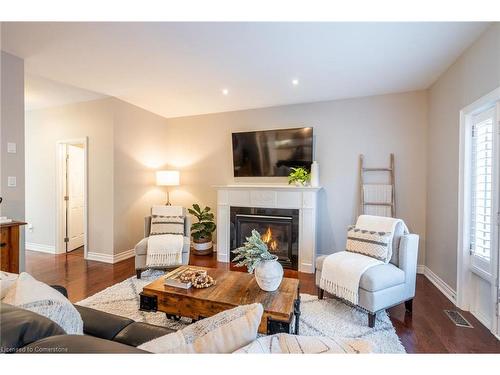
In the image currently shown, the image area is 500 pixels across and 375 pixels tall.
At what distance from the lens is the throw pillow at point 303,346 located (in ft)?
2.26

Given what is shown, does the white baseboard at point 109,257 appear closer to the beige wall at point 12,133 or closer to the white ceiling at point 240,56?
the beige wall at point 12,133

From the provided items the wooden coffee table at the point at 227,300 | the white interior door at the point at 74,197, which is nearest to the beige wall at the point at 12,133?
the wooden coffee table at the point at 227,300

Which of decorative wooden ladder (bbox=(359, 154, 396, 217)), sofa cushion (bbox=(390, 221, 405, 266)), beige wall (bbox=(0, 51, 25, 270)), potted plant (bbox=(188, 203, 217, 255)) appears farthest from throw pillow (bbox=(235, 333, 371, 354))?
potted plant (bbox=(188, 203, 217, 255))

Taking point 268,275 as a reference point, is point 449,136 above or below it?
above

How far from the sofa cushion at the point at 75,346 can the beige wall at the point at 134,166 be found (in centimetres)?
349

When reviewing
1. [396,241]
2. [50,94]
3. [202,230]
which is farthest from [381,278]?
[50,94]

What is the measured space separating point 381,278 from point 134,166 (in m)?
3.97

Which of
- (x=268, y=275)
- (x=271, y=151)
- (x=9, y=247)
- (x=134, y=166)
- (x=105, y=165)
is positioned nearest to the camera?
(x=268, y=275)

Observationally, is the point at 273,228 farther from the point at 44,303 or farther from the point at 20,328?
the point at 20,328

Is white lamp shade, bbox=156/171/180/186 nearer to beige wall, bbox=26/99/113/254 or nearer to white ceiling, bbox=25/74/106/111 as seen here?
beige wall, bbox=26/99/113/254

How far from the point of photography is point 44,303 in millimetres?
904

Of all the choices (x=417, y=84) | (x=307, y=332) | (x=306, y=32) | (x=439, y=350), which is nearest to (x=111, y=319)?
(x=307, y=332)

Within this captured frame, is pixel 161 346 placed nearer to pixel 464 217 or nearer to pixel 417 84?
pixel 464 217

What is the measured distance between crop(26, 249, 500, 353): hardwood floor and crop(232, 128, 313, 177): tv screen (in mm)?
1649
